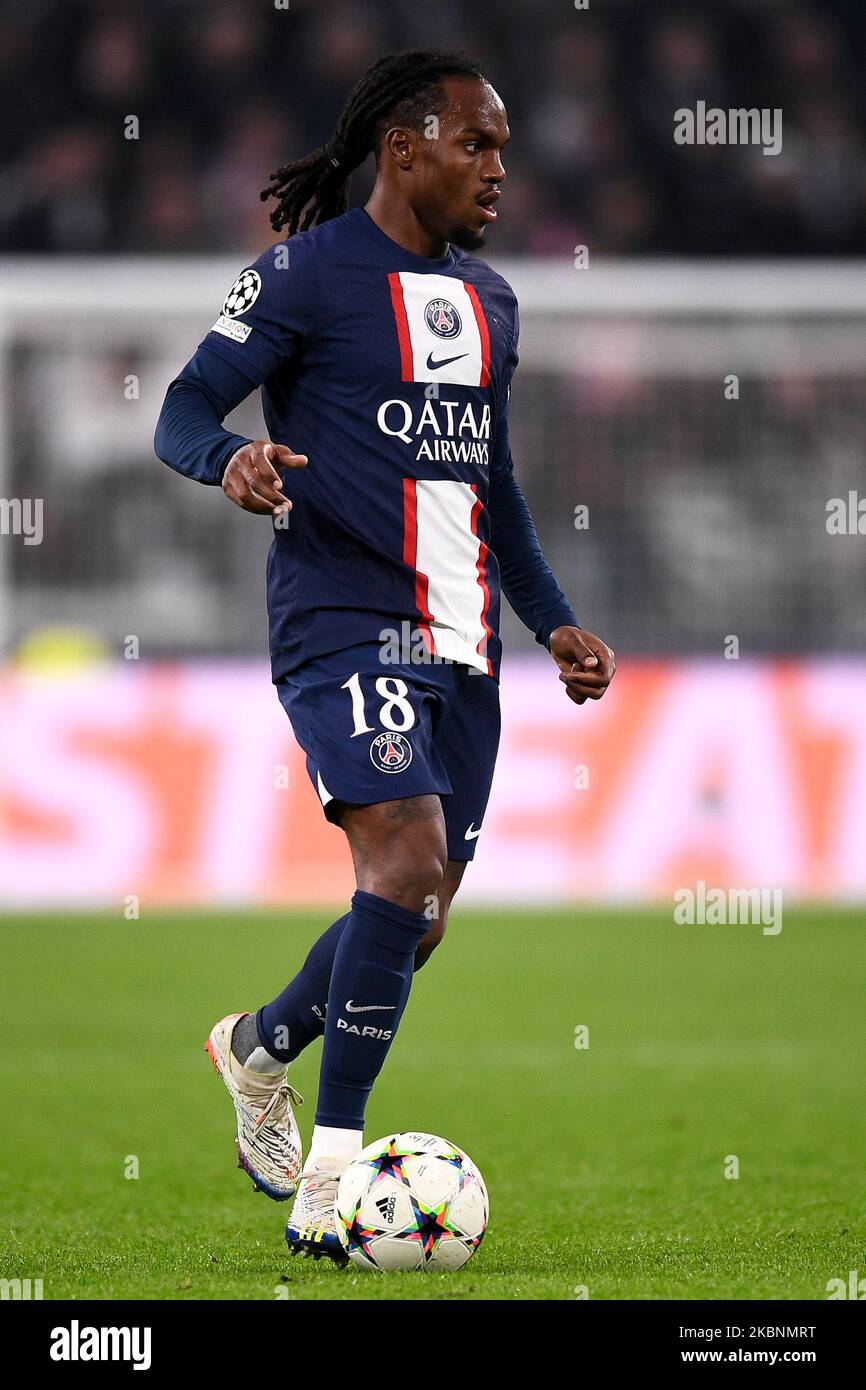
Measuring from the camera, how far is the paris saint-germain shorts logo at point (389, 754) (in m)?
3.76

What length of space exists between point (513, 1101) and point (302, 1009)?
2036 millimetres

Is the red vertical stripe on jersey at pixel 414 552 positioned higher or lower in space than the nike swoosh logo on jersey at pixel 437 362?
lower

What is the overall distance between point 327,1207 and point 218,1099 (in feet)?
8.00

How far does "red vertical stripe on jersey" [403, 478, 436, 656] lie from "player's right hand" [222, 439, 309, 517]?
0.44 m

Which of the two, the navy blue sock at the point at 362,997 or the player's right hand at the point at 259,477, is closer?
the player's right hand at the point at 259,477

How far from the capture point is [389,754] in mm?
3764

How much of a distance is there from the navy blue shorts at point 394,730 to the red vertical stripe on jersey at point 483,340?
571 millimetres

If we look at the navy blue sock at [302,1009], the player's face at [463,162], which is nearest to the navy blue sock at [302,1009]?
the navy blue sock at [302,1009]

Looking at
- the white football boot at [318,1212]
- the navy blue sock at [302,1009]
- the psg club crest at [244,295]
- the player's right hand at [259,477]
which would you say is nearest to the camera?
the player's right hand at [259,477]

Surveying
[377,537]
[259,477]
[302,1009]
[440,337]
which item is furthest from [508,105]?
[259,477]

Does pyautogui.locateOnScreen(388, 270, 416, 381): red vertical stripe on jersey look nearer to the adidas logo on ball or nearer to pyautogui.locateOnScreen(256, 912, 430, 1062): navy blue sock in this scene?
pyautogui.locateOnScreen(256, 912, 430, 1062): navy blue sock

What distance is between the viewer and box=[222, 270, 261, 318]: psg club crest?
12.8 feet

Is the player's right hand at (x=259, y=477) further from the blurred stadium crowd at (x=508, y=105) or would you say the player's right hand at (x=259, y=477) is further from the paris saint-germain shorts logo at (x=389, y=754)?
the blurred stadium crowd at (x=508, y=105)
